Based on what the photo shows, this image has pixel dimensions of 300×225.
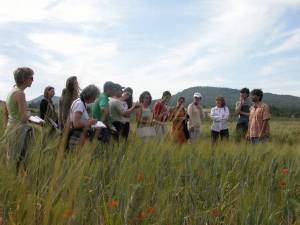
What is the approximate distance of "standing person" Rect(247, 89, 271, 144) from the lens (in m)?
7.36

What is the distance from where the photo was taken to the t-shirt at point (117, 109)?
21.1 feet

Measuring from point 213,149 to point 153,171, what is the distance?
1656mm

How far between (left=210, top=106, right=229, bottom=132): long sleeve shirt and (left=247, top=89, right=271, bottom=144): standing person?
1.67 m

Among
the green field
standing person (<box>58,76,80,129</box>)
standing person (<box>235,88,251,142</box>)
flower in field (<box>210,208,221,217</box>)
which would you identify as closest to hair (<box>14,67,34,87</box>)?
standing person (<box>58,76,80,129</box>)

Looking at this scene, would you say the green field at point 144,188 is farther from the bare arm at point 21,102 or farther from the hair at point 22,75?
the hair at point 22,75

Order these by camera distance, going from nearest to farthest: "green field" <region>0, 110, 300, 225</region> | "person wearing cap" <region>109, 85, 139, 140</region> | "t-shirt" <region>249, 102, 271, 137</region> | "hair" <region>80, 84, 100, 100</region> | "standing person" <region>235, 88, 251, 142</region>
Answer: "green field" <region>0, 110, 300, 225</region>, "hair" <region>80, 84, 100, 100</region>, "person wearing cap" <region>109, 85, 139, 140</region>, "t-shirt" <region>249, 102, 271, 137</region>, "standing person" <region>235, 88, 251, 142</region>

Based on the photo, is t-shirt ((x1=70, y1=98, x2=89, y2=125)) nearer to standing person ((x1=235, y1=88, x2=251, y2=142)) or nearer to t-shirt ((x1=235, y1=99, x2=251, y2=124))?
standing person ((x1=235, y1=88, x2=251, y2=142))

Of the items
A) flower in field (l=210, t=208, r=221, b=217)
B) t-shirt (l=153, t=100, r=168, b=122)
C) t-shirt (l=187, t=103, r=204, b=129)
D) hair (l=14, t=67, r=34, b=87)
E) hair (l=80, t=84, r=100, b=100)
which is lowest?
flower in field (l=210, t=208, r=221, b=217)

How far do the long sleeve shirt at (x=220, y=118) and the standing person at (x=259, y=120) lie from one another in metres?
1.67

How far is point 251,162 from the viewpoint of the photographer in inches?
165

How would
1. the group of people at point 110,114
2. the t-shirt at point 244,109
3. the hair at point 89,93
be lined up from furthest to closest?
the t-shirt at point 244,109 → the hair at point 89,93 → the group of people at point 110,114

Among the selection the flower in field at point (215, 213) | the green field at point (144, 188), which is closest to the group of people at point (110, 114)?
the green field at point (144, 188)

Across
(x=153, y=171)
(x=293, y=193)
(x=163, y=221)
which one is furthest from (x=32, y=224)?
(x=293, y=193)

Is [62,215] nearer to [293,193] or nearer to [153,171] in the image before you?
[153,171]
